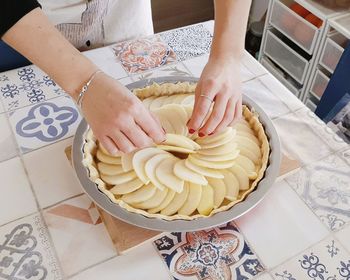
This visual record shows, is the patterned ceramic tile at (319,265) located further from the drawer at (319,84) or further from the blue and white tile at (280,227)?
the drawer at (319,84)

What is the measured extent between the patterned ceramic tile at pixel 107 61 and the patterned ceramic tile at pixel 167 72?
5 centimetres

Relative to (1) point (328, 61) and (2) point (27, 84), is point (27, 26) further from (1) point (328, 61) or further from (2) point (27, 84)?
(1) point (328, 61)

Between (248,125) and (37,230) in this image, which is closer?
(37,230)

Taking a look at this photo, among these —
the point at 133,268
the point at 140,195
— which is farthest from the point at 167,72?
the point at 133,268

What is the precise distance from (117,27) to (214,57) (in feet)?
1.50

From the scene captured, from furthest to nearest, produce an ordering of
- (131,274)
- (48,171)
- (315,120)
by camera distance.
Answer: (315,120) → (48,171) → (131,274)

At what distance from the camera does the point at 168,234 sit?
0.83 metres

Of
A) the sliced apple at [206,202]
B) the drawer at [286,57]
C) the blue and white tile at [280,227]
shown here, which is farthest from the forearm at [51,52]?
the drawer at [286,57]

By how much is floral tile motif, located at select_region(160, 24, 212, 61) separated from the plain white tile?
635mm

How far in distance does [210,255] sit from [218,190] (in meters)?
0.12

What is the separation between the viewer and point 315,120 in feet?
3.52

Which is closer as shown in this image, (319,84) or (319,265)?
(319,265)

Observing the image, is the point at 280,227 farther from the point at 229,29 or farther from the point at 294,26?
the point at 294,26

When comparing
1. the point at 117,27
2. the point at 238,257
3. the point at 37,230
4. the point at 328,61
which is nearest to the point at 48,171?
the point at 37,230
